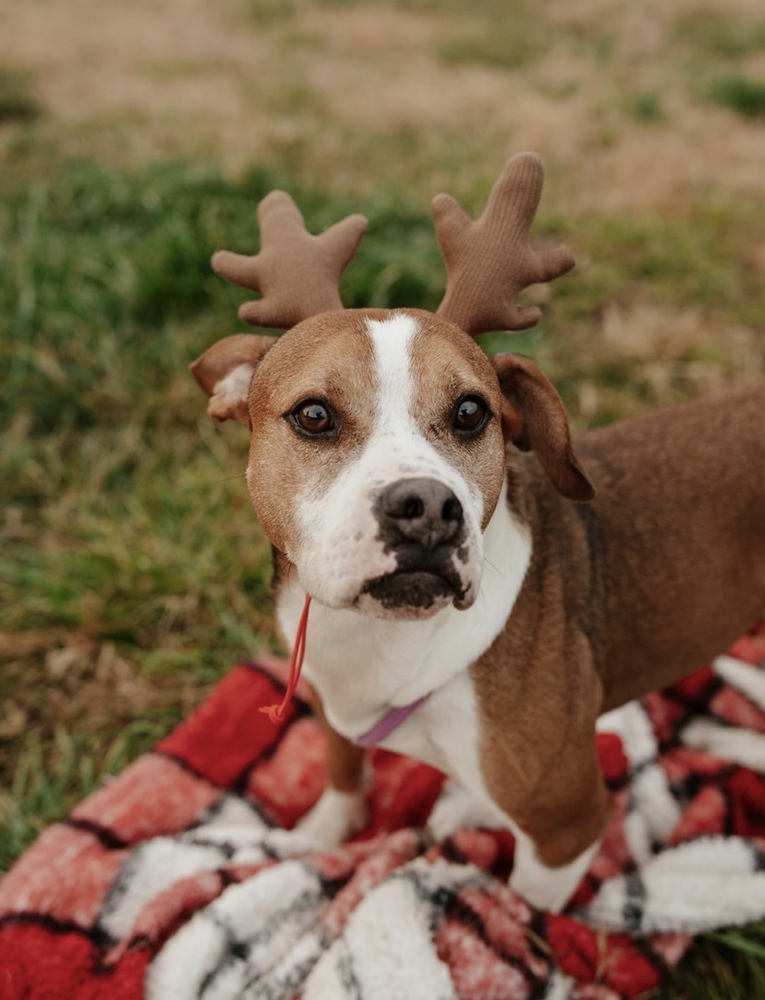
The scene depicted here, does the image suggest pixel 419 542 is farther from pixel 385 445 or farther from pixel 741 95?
pixel 741 95

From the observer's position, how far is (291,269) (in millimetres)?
2270

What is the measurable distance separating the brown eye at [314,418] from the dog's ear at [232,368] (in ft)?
1.27

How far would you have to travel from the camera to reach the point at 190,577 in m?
3.45

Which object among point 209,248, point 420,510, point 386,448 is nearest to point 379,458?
point 386,448

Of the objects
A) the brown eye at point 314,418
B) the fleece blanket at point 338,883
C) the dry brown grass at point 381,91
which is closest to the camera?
the brown eye at point 314,418

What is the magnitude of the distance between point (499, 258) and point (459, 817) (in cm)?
172

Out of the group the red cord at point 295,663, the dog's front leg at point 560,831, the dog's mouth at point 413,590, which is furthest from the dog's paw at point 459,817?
the dog's mouth at point 413,590

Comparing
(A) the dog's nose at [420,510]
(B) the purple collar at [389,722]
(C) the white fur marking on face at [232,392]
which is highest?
(A) the dog's nose at [420,510]

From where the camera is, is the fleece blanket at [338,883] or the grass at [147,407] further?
the grass at [147,407]

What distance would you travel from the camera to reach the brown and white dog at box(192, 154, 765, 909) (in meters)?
1.74

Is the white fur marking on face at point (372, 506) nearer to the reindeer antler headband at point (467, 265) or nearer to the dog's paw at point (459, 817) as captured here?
the reindeer antler headband at point (467, 265)

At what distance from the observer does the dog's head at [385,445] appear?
1647 mm

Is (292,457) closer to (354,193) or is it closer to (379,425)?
(379,425)

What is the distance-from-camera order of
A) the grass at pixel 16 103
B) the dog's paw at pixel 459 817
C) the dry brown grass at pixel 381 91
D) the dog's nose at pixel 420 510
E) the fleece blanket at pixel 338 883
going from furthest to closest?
the grass at pixel 16 103
the dry brown grass at pixel 381 91
the dog's paw at pixel 459 817
the fleece blanket at pixel 338 883
the dog's nose at pixel 420 510
